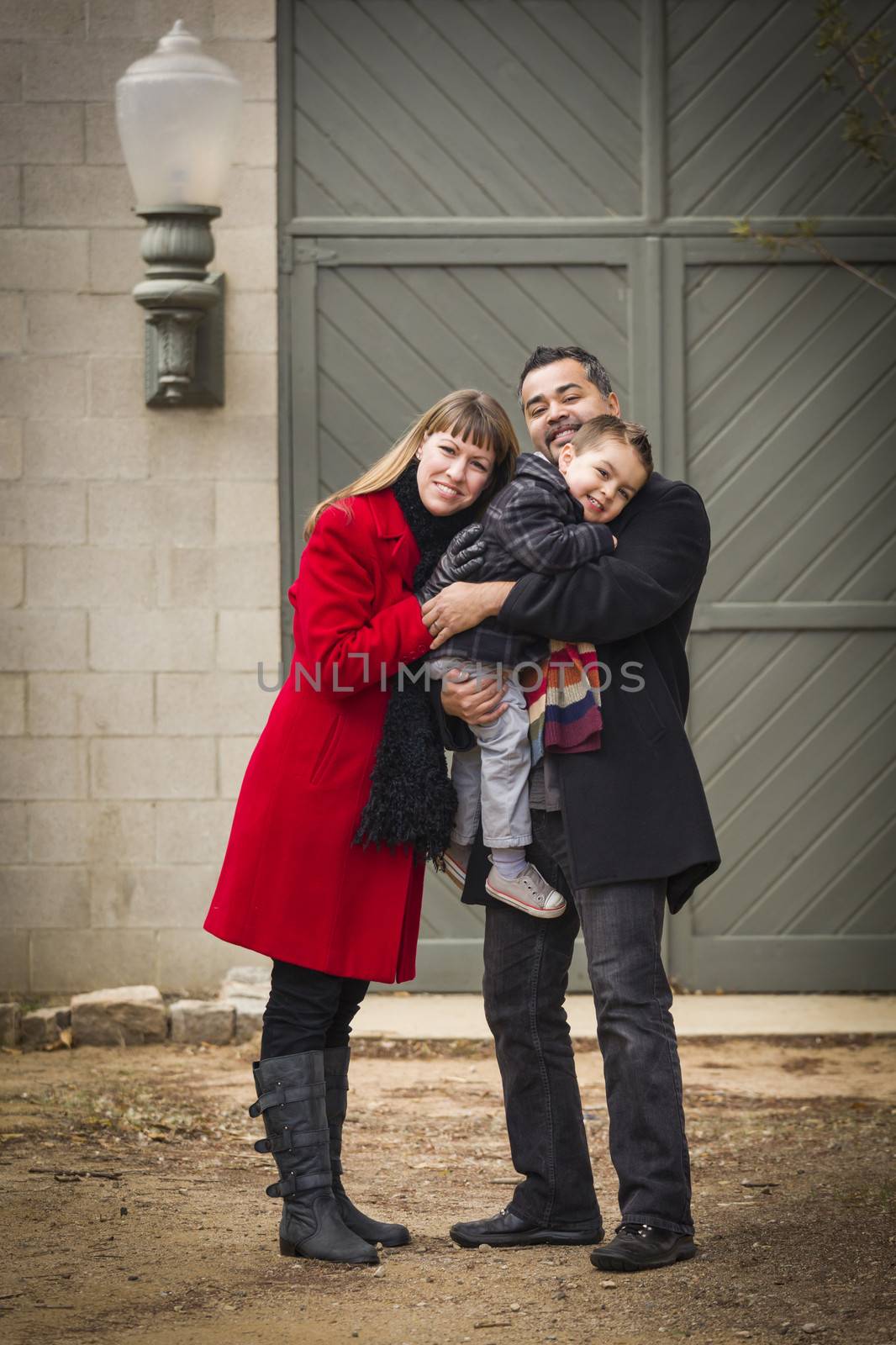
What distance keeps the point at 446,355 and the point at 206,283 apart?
0.92 m

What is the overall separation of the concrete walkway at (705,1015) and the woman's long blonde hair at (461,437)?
2667 millimetres

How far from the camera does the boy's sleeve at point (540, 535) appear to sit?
117 inches

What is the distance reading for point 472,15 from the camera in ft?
18.8

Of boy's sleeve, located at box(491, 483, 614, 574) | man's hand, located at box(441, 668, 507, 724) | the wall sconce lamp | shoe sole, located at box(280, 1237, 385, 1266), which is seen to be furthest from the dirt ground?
the wall sconce lamp

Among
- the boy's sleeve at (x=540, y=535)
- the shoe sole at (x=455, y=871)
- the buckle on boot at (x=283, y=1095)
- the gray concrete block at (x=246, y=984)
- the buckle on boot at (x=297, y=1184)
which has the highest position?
the boy's sleeve at (x=540, y=535)

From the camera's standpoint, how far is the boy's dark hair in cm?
305

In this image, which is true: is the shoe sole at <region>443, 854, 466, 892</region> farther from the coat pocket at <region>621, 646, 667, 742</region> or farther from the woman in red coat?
the coat pocket at <region>621, 646, 667, 742</region>

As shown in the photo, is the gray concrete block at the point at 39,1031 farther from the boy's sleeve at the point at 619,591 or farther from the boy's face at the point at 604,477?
the boy's face at the point at 604,477

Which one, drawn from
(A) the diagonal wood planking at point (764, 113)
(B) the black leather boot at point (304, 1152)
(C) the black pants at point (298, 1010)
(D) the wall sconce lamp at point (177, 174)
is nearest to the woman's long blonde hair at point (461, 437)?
(C) the black pants at point (298, 1010)

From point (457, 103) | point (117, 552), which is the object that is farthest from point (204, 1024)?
point (457, 103)

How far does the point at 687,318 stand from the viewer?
5828mm

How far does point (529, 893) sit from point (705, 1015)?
8.73ft

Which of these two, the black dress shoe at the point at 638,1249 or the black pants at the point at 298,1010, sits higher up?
the black pants at the point at 298,1010

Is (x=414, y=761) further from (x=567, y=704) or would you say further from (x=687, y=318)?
(x=687, y=318)
